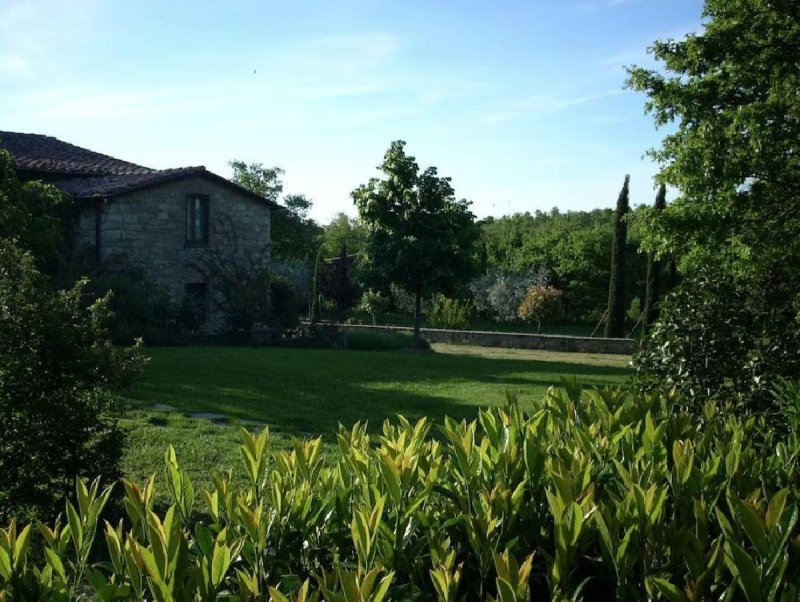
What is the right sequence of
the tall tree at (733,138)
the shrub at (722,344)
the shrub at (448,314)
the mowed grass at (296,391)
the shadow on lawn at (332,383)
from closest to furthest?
the shrub at (722,344), the mowed grass at (296,391), the shadow on lawn at (332,383), the tall tree at (733,138), the shrub at (448,314)

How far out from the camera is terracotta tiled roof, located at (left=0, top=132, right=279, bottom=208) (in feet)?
80.8

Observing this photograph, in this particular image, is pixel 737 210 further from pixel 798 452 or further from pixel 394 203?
pixel 394 203

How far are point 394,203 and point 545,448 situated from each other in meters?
22.7

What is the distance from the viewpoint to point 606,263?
3738 centimetres

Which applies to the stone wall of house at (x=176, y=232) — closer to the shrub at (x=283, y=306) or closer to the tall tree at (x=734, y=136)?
the shrub at (x=283, y=306)

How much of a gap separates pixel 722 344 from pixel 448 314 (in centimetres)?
2692

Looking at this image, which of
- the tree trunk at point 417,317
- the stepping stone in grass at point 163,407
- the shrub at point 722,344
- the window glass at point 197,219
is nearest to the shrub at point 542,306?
the tree trunk at point 417,317

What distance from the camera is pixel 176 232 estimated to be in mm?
25984

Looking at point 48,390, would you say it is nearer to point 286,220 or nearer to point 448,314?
point 448,314

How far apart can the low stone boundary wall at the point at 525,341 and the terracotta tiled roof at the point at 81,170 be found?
7859 mm

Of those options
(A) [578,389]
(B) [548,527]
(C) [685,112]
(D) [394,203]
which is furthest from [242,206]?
(B) [548,527]

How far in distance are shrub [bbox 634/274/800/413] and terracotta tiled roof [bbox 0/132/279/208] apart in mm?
20577

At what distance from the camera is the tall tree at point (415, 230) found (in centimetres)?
2480

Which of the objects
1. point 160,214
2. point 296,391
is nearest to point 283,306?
point 160,214
